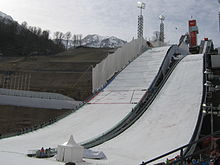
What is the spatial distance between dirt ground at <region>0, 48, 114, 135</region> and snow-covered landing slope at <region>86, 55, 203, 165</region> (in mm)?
7936

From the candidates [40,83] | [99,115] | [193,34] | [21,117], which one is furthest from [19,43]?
[99,115]

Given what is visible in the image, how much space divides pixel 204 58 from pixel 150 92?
6.62 m

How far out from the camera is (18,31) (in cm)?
6506

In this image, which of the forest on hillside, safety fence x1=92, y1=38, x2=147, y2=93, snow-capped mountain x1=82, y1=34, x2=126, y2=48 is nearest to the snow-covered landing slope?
safety fence x1=92, y1=38, x2=147, y2=93

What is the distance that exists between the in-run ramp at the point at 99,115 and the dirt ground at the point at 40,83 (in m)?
3.65

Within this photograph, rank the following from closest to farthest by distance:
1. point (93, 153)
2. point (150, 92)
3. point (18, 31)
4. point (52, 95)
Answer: point (93, 153) → point (150, 92) → point (52, 95) → point (18, 31)

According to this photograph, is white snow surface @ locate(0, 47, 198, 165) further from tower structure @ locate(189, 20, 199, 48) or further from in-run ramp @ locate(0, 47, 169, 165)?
tower structure @ locate(189, 20, 199, 48)

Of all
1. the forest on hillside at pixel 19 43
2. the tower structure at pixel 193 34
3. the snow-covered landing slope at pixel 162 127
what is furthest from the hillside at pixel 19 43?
the snow-covered landing slope at pixel 162 127

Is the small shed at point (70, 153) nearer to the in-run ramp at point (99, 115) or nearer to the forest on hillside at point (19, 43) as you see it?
the in-run ramp at point (99, 115)

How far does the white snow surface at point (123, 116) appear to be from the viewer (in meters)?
10.1

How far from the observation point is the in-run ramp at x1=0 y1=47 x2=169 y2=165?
11.5 meters

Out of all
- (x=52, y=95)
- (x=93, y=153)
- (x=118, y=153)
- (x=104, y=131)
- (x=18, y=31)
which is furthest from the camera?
(x=18, y=31)

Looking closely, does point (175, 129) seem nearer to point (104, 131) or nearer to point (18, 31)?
point (104, 131)

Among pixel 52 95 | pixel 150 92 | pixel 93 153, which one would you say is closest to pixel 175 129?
pixel 93 153
